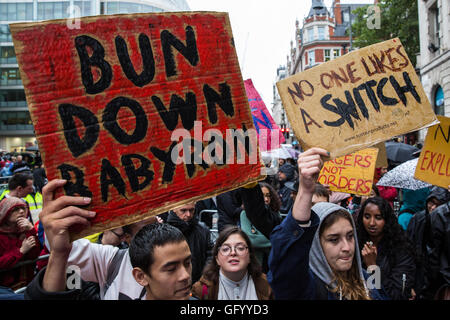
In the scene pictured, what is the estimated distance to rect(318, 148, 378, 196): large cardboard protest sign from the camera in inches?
155

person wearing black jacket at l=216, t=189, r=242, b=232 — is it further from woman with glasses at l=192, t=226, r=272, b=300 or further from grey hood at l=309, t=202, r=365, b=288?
grey hood at l=309, t=202, r=365, b=288

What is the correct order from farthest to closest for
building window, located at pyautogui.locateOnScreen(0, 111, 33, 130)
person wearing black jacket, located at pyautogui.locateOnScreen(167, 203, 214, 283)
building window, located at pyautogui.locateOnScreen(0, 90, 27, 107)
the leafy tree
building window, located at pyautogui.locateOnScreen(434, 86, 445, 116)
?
1. building window, located at pyautogui.locateOnScreen(0, 111, 33, 130)
2. building window, located at pyautogui.locateOnScreen(0, 90, 27, 107)
3. the leafy tree
4. building window, located at pyautogui.locateOnScreen(434, 86, 445, 116)
5. person wearing black jacket, located at pyautogui.locateOnScreen(167, 203, 214, 283)

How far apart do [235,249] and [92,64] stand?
1.83m

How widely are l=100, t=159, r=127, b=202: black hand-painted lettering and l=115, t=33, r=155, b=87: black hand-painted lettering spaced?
424 millimetres

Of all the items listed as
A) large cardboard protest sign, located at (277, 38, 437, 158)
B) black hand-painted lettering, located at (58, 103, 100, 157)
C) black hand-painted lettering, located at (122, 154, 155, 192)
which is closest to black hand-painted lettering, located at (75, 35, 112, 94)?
black hand-painted lettering, located at (58, 103, 100, 157)

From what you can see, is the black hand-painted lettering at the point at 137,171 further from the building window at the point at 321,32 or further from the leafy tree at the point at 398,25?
the building window at the point at 321,32

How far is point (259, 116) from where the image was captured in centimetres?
475

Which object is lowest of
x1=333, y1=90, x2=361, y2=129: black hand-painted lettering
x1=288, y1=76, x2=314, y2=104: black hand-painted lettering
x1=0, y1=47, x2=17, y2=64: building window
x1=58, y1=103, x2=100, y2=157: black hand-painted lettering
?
x1=58, y1=103, x2=100, y2=157: black hand-painted lettering

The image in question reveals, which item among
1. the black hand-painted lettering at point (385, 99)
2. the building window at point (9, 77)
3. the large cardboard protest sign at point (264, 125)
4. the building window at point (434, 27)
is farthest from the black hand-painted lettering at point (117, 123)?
the building window at point (9, 77)

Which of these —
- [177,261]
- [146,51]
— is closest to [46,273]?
[177,261]

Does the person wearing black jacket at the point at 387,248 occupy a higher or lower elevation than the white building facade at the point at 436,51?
lower

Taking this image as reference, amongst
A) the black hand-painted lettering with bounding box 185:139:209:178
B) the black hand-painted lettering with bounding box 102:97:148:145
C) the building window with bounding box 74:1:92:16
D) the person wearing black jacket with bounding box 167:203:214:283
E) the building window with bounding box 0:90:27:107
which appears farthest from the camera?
the building window with bounding box 0:90:27:107

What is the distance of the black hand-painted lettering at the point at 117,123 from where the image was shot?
1.61 metres

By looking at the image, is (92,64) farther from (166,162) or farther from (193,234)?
(193,234)
